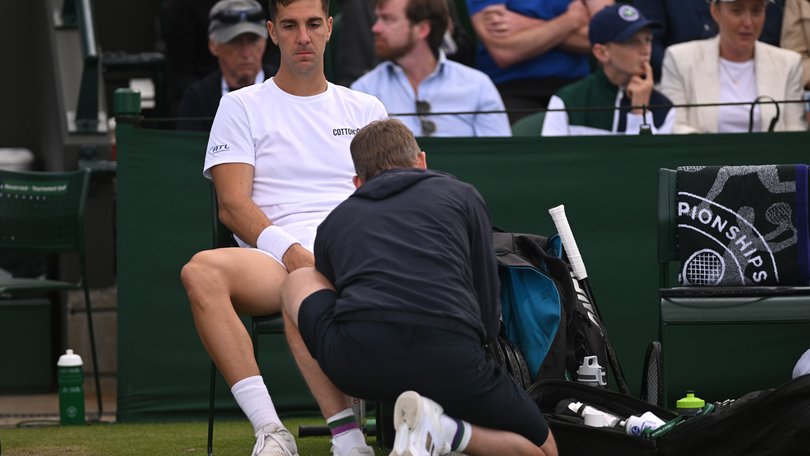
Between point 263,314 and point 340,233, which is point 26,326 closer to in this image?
point 263,314

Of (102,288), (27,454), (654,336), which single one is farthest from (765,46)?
(27,454)

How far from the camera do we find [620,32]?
290 inches

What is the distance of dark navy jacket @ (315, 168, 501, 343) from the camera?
390 centimetres

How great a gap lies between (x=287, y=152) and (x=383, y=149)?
91cm

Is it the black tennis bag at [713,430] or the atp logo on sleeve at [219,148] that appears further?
the atp logo on sleeve at [219,148]

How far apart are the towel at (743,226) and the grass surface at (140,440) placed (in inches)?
57.0

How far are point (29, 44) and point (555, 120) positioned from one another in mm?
3948

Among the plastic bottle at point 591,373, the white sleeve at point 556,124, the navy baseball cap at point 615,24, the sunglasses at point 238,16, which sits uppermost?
the sunglasses at point 238,16

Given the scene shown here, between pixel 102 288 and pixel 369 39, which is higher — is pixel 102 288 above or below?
below

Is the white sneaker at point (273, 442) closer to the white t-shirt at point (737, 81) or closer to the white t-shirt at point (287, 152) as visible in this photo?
the white t-shirt at point (287, 152)

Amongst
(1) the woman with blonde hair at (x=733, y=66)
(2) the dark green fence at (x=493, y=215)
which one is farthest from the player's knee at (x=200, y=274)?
(1) the woman with blonde hair at (x=733, y=66)

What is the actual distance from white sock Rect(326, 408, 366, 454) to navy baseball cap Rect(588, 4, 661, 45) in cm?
377

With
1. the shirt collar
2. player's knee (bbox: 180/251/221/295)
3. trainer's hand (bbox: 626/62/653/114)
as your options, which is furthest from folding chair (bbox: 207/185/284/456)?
trainer's hand (bbox: 626/62/653/114)

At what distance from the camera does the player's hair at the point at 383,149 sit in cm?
415
